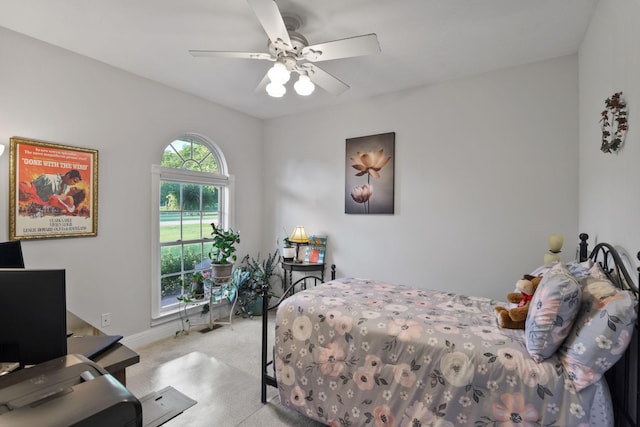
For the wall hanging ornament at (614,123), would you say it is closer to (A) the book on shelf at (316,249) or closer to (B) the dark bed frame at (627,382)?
(B) the dark bed frame at (627,382)

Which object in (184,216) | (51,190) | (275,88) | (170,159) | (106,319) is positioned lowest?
(106,319)

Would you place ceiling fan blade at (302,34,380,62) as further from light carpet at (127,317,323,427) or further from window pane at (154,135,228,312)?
light carpet at (127,317,323,427)

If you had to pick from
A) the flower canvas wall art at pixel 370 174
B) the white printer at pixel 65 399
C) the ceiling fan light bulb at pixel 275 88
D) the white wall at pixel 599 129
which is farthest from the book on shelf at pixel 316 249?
the white printer at pixel 65 399

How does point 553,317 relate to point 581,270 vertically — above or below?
below

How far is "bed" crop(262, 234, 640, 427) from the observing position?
4.14ft

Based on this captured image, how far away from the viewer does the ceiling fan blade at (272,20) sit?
5.18 feet

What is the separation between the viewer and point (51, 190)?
2.56 metres

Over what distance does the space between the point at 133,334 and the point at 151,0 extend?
2933 millimetres

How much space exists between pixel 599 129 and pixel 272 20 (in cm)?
219

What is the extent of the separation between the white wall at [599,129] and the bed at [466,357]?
222 millimetres

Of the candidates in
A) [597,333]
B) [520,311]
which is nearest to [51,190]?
[520,311]

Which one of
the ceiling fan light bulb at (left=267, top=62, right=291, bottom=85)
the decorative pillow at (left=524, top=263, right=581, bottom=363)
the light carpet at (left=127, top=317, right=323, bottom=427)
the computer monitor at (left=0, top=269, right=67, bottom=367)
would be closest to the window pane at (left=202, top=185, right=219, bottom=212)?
the light carpet at (left=127, top=317, right=323, bottom=427)

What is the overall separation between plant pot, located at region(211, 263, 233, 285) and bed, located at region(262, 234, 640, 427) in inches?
55.9

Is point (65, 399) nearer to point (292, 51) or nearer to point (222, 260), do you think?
point (292, 51)
